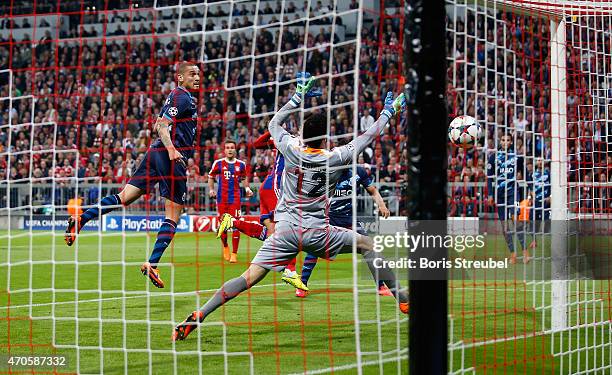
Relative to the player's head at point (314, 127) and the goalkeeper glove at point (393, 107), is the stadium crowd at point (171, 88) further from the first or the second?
the player's head at point (314, 127)

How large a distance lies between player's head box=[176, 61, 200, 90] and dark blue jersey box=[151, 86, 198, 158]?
81 mm

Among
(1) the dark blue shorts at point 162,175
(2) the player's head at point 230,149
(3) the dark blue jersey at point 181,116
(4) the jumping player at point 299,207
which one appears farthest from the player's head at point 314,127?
(2) the player's head at point 230,149

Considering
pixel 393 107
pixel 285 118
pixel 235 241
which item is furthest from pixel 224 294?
pixel 235 241

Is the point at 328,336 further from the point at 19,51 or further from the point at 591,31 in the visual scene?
the point at 19,51

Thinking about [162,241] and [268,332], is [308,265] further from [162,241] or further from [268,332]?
[268,332]

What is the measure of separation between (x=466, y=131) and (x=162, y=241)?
3.33 metres

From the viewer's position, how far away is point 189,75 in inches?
358

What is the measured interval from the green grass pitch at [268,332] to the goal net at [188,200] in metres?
0.03

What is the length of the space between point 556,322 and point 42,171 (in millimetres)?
15867

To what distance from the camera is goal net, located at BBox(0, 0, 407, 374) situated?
22.1ft

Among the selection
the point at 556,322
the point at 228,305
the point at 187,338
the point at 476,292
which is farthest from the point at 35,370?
the point at 476,292

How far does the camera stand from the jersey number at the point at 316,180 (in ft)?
23.8

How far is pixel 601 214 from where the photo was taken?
10867 millimetres

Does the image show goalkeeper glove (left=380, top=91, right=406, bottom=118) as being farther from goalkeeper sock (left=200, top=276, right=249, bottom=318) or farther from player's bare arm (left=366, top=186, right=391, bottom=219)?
player's bare arm (left=366, top=186, right=391, bottom=219)
